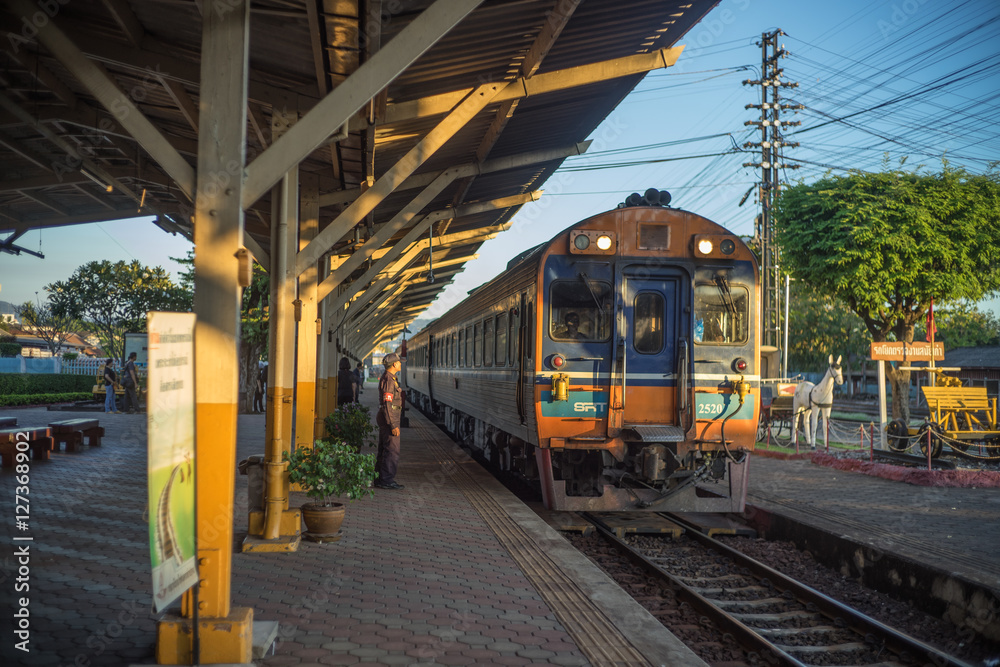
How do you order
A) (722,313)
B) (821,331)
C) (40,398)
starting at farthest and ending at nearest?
(821,331), (40,398), (722,313)

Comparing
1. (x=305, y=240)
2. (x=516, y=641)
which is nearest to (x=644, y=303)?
(x=305, y=240)

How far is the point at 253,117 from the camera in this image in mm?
7820

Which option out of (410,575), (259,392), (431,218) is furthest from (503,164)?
(259,392)

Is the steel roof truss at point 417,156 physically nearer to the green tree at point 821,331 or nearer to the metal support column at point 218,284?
the metal support column at point 218,284

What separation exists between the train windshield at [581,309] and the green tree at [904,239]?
12757 mm

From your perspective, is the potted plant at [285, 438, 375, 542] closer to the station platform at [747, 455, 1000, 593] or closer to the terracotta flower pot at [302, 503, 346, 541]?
the terracotta flower pot at [302, 503, 346, 541]

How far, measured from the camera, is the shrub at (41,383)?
948 inches

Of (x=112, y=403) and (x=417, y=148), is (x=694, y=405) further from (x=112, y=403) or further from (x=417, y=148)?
(x=112, y=403)

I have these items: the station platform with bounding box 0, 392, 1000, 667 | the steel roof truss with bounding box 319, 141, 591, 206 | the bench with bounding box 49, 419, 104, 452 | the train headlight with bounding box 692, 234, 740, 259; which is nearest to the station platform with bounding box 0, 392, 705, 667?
the station platform with bounding box 0, 392, 1000, 667

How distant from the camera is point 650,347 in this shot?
27.8 feet

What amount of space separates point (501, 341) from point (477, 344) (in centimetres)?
248

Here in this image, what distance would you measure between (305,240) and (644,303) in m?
3.98

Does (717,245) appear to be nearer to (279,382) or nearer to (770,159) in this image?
(279,382)

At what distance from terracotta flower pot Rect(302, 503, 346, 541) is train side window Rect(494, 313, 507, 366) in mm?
3914
